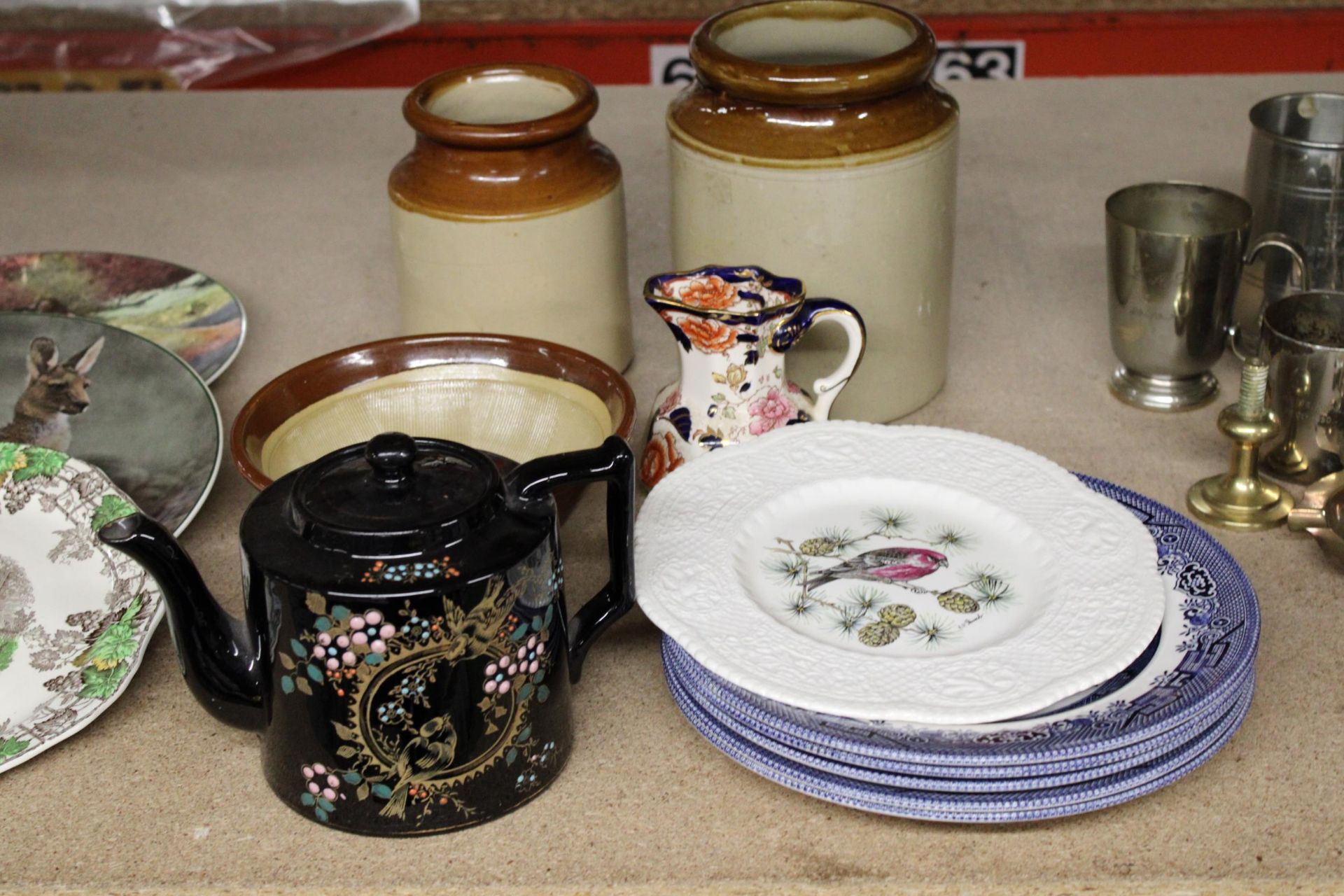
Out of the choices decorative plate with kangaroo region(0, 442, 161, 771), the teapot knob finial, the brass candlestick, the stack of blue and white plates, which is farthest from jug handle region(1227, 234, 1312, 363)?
decorative plate with kangaroo region(0, 442, 161, 771)

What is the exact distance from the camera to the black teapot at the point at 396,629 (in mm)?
591

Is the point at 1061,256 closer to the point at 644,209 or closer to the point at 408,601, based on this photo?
the point at 644,209

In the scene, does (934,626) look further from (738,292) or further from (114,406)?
(114,406)

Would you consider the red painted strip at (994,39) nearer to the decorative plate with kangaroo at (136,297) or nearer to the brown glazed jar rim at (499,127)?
the decorative plate with kangaroo at (136,297)

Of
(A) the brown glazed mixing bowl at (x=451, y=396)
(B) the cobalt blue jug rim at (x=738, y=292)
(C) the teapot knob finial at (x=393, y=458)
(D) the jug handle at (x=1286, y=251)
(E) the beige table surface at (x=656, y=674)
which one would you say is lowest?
(E) the beige table surface at (x=656, y=674)

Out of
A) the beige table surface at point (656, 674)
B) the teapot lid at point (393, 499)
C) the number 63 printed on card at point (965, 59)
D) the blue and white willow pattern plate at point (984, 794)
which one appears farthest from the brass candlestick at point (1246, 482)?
the number 63 printed on card at point (965, 59)

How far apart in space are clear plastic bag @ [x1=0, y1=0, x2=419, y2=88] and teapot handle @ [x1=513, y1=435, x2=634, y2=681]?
5.37 ft

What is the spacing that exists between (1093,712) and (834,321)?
0.32 metres

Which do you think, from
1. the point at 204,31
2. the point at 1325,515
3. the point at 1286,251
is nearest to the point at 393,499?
the point at 1325,515

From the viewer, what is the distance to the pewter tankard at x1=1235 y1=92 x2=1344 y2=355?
0.97 meters

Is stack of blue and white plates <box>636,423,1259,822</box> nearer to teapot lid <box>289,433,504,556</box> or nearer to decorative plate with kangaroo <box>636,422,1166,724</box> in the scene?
decorative plate with kangaroo <box>636,422,1166,724</box>

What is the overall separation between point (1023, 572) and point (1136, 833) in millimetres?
148

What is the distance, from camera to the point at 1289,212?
99 cm

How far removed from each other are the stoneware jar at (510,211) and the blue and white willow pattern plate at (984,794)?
1.29ft
